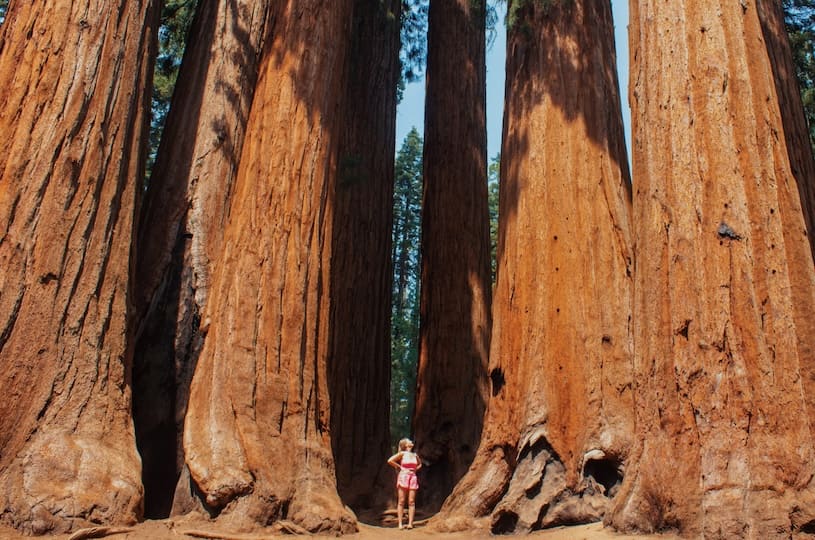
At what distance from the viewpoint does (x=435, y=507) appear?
376 inches

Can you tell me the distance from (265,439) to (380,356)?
15.8 ft

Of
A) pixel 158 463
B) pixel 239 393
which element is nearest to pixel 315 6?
pixel 239 393

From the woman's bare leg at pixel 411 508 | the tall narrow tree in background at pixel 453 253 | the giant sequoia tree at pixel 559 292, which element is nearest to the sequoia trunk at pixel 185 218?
the woman's bare leg at pixel 411 508

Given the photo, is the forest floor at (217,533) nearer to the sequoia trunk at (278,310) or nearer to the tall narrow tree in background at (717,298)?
the sequoia trunk at (278,310)

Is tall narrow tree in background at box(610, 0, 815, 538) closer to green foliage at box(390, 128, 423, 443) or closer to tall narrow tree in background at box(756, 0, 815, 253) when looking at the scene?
tall narrow tree in background at box(756, 0, 815, 253)

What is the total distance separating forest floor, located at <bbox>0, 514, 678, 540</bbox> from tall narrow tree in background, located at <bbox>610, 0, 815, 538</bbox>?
1.52 ft

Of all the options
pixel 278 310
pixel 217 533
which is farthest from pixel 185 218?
pixel 217 533

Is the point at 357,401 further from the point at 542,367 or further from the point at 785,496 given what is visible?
the point at 785,496

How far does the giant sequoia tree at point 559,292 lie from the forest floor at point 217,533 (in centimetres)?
28

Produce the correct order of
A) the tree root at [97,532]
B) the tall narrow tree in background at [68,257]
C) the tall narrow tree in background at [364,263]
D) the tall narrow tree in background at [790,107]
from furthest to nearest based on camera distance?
the tall narrow tree in background at [364,263], the tall narrow tree in background at [790,107], the tall narrow tree in background at [68,257], the tree root at [97,532]

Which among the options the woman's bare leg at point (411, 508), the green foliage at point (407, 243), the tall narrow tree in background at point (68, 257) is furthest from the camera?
the green foliage at point (407, 243)

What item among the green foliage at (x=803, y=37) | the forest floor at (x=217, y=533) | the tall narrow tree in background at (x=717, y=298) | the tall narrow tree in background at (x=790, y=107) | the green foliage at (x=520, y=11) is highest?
the green foliage at (x=803, y=37)

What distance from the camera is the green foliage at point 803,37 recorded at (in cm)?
1185

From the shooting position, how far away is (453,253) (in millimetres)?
11234
